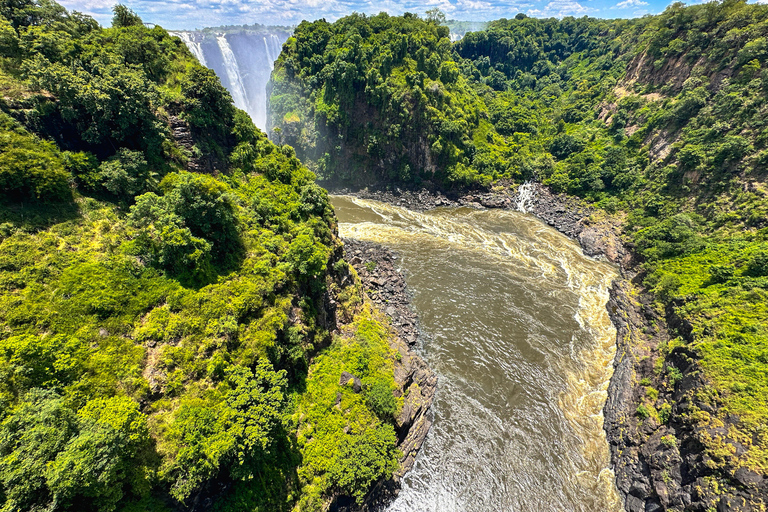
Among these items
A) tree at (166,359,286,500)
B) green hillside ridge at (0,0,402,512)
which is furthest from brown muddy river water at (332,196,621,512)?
tree at (166,359,286,500)

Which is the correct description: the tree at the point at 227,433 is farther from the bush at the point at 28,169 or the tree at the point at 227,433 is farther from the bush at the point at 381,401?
the bush at the point at 28,169

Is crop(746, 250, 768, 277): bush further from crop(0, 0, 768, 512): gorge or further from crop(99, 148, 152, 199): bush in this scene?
crop(99, 148, 152, 199): bush

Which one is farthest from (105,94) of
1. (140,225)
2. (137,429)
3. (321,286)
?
(137,429)

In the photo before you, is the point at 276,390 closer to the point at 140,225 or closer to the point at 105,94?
the point at 140,225

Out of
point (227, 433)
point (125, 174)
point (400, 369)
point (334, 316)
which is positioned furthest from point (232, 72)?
point (227, 433)

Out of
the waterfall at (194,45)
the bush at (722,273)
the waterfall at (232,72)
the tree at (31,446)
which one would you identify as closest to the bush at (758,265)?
the bush at (722,273)

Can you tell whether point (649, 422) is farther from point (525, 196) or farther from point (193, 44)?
point (193, 44)
